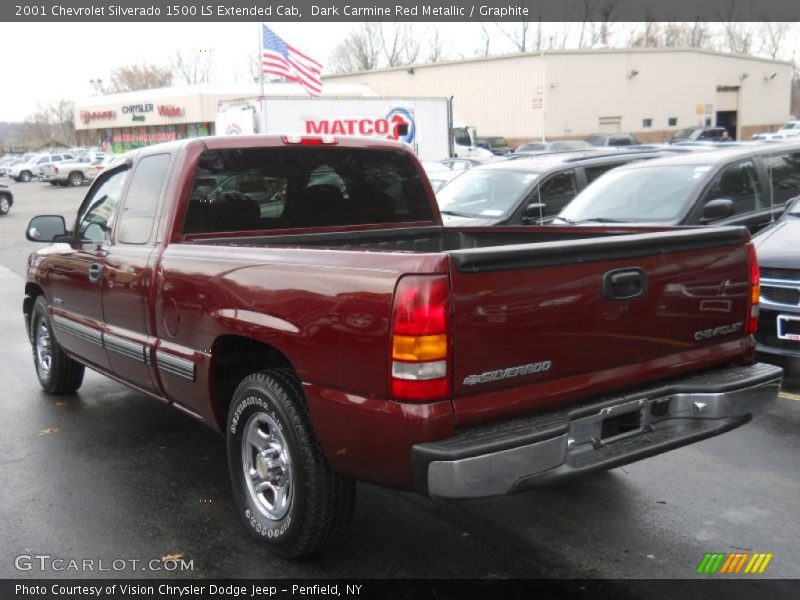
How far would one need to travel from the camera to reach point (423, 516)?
166 inches

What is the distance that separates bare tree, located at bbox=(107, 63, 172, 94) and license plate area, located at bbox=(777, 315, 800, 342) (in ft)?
270

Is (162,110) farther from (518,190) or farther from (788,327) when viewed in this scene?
(788,327)

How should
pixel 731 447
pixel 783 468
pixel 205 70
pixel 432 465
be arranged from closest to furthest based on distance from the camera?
pixel 432 465 < pixel 783 468 < pixel 731 447 < pixel 205 70

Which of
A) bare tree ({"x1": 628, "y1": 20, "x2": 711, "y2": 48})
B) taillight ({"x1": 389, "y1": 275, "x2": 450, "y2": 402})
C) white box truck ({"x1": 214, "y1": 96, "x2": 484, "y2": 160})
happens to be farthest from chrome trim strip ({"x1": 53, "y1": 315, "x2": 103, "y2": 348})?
bare tree ({"x1": 628, "y1": 20, "x2": 711, "y2": 48})

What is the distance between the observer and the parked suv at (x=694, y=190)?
26.0 ft

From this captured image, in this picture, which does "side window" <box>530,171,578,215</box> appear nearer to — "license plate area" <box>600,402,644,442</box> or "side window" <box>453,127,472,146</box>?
"license plate area" <box>600,402,644,442</box>

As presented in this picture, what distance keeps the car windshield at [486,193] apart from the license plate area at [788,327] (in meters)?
4.04

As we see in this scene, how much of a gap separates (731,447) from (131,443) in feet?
12.8

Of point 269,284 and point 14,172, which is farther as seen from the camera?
point 14,172

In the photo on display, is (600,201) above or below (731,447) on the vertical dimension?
above

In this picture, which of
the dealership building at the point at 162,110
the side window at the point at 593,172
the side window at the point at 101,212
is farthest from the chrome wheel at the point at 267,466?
the dealership building at the point at 162,110

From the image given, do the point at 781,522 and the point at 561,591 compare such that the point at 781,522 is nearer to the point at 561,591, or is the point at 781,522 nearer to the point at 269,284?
the point at 561,591

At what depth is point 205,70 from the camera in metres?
89.1

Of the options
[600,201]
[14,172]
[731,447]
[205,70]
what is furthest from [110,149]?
[731,447]
